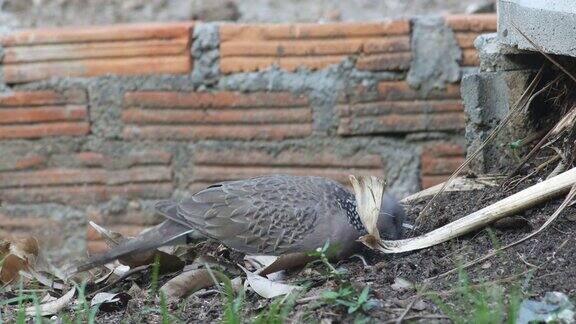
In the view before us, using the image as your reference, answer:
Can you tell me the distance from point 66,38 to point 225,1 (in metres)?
0.79

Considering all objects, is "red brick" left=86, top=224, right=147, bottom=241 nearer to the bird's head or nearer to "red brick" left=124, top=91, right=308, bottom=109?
"red brick" left=124, top=91, right=308, bottom=109

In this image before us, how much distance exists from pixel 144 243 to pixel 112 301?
0.50 m

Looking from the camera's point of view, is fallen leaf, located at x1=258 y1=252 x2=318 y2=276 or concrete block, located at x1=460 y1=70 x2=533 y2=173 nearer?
fallen leaf, located at x1=258 y1=252 x2=318 y2=276

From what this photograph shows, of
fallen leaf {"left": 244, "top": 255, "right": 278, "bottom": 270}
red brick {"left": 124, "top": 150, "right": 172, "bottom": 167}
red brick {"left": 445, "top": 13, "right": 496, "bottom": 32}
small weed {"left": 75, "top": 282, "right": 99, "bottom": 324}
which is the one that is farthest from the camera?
red brick {"left": 124, "top": 150, "right": 172, "bottom": 167}

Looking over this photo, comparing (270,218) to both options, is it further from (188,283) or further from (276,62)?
(276,62)

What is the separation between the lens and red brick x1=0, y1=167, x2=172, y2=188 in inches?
211

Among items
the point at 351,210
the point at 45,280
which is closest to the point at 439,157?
the point at 351,210

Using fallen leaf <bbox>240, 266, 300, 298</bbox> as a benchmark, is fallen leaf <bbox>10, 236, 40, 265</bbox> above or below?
below

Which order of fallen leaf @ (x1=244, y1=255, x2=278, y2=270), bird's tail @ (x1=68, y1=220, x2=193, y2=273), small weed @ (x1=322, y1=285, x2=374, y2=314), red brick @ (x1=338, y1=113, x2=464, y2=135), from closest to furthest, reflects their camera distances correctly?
small weed @ (x1=322, y1=285, x2=374, y2=314)
fallen leaf @ (x1=244, y1=255, x2=278, y2=270)
bird's tail @ (x1=68, y1=220, x2=193, y2=273)
red brick @ (x1=338, y1=113, x2=464, y2=135)

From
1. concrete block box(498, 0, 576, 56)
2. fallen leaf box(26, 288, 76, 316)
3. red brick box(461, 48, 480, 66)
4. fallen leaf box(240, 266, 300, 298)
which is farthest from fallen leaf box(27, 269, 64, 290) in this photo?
red brick box(461, 48, 480, 66)

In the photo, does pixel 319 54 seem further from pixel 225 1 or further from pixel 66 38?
pixel 66 38

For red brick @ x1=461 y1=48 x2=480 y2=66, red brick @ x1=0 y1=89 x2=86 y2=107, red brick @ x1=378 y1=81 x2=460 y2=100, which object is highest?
red brick @ x1=461 y1=48 x2=480 y2=66

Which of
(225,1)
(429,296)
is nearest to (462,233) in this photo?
(429,296)

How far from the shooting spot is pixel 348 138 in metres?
5.21
